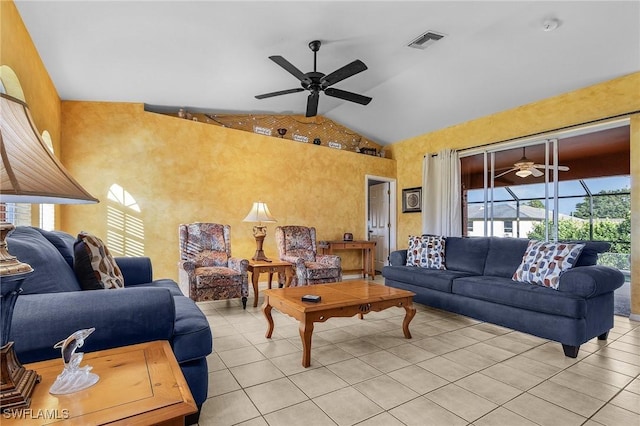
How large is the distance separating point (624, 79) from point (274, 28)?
399 centimetres

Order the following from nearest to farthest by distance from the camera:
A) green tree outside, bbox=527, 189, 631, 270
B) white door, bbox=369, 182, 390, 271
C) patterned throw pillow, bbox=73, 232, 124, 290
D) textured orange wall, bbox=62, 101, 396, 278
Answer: patterned throw pillow, bbox=73, 232, 124, 290, textured orange wall, bbox=62, 101, 396, 278, green tree outside, bbox=527, 189, 631, 270, white door, bbox=369, 182, 390, 271

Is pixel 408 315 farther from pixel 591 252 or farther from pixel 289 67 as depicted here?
pixel 289 67

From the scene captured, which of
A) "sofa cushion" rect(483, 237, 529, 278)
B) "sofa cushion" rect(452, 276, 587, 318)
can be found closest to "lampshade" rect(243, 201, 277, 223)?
"sofa cushion" rect(452, 276, 587, 318)

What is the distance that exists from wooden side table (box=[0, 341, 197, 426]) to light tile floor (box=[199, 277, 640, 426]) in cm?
76

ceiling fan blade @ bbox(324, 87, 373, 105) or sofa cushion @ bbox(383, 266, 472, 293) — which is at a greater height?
ceiling fan blade @ bbox(324, 87, 373, 105)

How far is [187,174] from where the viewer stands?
4.61 meters

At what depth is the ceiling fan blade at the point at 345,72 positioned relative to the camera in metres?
2.99

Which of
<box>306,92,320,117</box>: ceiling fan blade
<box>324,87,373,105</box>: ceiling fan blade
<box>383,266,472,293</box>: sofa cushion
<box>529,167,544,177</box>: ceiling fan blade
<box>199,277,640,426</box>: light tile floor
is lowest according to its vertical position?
<box>199,277,640,426</box>: light tile floor

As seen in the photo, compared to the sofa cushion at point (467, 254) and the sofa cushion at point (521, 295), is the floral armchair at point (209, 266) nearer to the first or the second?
the sofa cushion at point (521, 295)

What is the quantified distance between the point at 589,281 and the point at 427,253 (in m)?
1.78

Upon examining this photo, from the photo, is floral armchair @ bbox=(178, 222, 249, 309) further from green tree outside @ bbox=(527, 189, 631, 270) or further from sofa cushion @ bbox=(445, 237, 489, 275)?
green tree outside @ bbox=(527, 189, 631, 270)

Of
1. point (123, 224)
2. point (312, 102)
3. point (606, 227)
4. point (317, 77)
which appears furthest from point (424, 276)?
point (123, 224)

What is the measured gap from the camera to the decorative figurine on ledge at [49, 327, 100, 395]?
3.17 ft

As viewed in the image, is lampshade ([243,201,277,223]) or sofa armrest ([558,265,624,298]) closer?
sofa armrest ([558,265,624,298])
